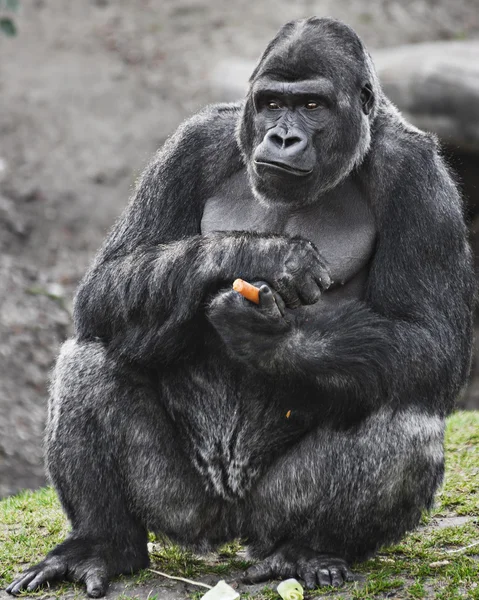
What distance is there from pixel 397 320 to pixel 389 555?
1272 millimetres

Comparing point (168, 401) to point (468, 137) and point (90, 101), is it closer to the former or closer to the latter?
point (468, 137)

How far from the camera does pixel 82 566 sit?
4605mm

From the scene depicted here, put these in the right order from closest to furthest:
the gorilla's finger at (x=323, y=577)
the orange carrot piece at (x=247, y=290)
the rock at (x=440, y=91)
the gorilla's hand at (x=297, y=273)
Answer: the orange carrot piece at (x=247, y=290) < the gorilla's hand at (x=297, y=273) < the gorilla's finger at (x=323, y=577) < the rock at (x=440, y=91)

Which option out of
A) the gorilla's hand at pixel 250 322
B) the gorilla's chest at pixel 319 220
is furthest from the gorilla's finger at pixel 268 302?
the gorilla's chest at pixel 319 220

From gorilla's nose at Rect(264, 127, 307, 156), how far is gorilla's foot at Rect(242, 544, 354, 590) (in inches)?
70.2

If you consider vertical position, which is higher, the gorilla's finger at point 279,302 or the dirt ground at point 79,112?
the dirt ground at point 79,112

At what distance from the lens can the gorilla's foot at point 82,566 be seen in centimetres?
457

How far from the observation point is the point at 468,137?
1143 cm

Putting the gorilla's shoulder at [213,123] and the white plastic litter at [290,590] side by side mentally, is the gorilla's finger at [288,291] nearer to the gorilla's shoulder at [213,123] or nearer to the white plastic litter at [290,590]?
the gorilla's shoulder at [213,123]

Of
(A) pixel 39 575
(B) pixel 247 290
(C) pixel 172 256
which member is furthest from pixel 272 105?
(A) pixel 39 575

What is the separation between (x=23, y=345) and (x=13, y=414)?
84cm

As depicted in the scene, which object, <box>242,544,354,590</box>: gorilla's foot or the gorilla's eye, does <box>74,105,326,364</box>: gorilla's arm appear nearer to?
the gorilla's eye

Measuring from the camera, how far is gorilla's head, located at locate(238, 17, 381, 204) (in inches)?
177

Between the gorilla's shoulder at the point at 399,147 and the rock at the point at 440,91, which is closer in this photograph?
the gorilla's shoulder at the point at 399,147
